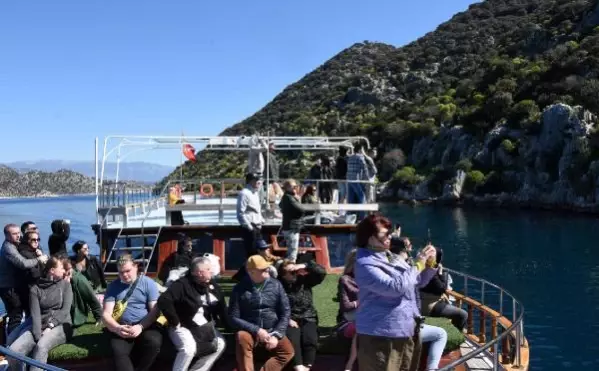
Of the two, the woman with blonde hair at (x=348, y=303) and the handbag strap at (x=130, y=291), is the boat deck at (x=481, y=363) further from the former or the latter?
the handbag strap at (x=130, y=291)

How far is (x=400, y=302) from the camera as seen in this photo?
4883 mm

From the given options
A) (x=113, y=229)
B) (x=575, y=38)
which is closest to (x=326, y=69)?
(x=575, y=38)

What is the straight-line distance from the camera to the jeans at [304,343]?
288 inches

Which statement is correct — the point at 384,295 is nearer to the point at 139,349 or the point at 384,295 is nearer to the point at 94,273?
the point at 139,349

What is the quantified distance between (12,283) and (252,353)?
3.61 meters

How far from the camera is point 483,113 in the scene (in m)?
79.3

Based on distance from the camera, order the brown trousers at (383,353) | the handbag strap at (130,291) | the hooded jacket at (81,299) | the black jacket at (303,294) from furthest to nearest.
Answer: the hooded jacket at (81,299) < the black jacket at (303,294) < the handbag strap at (130,291) < the brown trousers at (383,353)

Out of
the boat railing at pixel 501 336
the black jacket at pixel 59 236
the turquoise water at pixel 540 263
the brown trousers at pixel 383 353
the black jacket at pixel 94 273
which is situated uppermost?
the black jacket at pixel 59 236

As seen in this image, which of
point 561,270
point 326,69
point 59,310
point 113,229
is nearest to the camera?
point 59,310

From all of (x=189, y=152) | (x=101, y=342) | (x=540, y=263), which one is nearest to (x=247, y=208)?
(x=101, y=342)

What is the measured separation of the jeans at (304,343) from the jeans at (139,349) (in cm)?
163

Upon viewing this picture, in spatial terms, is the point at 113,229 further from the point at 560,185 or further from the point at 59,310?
the point at 560,185

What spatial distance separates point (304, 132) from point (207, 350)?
336 ft

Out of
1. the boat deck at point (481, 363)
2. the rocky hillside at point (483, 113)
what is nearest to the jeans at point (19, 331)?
the boat deck at point (481, 363)
